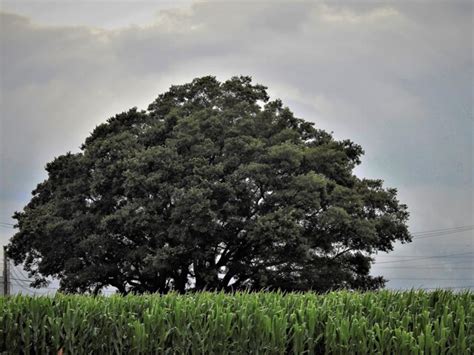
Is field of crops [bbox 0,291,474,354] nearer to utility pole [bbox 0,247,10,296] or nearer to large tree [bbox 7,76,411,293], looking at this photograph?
large tree [bbox 7,76,411,293]

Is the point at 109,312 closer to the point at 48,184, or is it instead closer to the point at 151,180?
the point at 151,180

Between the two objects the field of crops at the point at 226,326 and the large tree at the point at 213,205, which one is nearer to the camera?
the field of crops at the point at 226,326

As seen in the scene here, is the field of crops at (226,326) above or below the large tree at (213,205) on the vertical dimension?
below

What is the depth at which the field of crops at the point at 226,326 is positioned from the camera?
7.39 m

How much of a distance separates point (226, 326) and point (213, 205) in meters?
15.1

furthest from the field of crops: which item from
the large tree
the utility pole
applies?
the utility pole

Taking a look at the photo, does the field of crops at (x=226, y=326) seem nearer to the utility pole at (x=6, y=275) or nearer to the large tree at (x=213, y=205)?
the large tree at (x=213, y=205)

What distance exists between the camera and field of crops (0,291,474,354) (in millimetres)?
7387

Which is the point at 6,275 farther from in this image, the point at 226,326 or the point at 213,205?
the point at 226,326

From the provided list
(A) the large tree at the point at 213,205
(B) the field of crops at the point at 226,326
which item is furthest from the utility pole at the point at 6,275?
(B) the field of crops at the point at 226,326

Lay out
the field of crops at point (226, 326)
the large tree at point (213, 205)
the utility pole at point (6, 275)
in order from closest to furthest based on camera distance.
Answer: the field of crops at point (226, 326) < the large tree at point (213, 205) < the utility pole at point (6, 275)

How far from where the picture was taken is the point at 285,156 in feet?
76.6

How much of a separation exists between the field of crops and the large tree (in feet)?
43.7

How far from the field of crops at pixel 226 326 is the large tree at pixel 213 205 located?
13.3m
